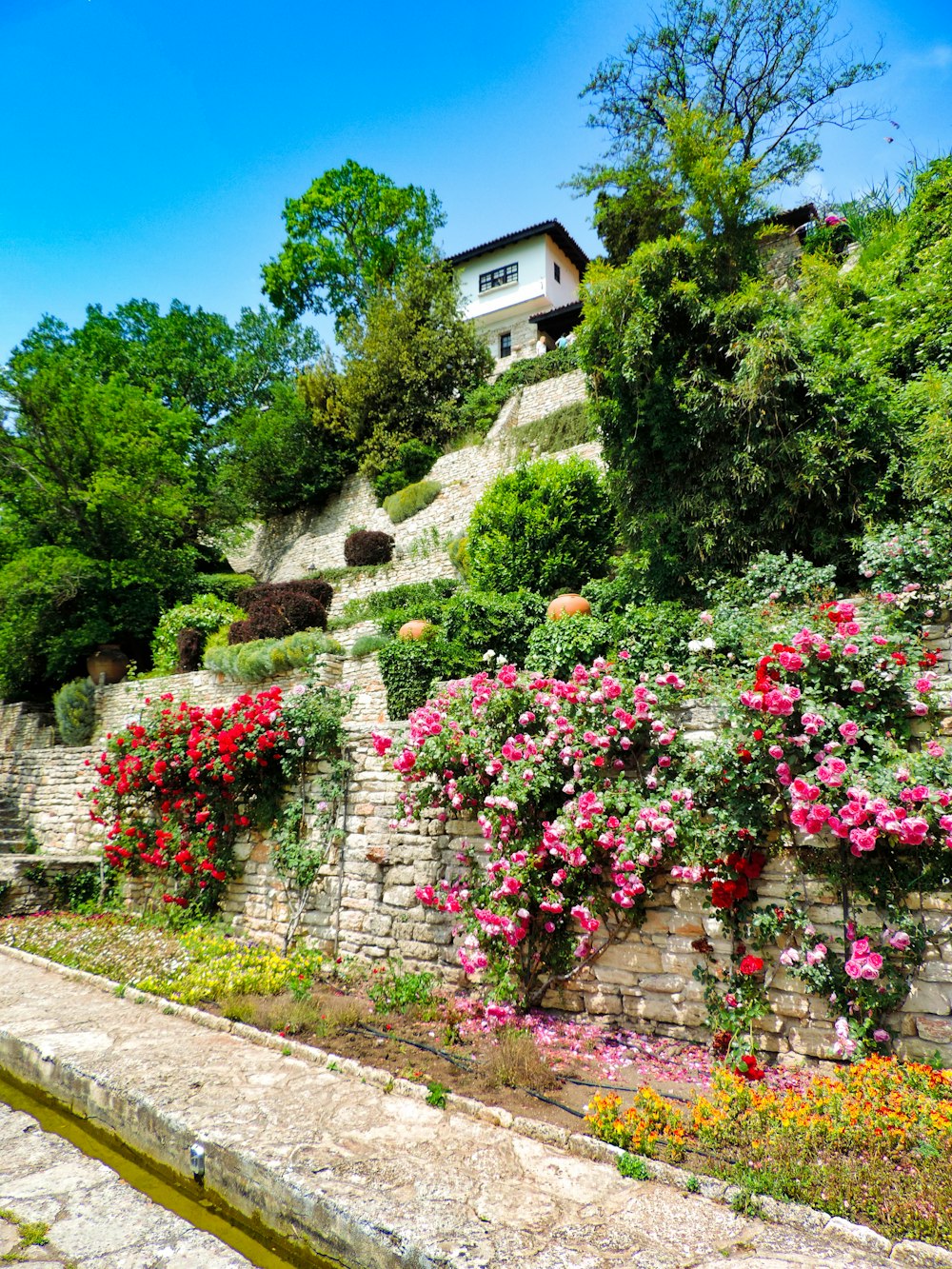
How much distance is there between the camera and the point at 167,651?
1502cm

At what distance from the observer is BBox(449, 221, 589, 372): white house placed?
86.4ft

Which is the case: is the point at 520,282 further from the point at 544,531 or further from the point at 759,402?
the point at 759,402

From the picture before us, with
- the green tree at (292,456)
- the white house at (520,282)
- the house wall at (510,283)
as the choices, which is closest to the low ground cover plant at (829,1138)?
the green tree at (292,456)

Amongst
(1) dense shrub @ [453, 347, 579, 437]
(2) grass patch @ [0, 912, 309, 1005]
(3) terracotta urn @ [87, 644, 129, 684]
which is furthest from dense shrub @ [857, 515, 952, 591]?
(3) terracotta urn @ [87, 644, 129, 684]

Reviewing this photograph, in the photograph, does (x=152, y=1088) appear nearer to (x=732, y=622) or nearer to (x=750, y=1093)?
(x=750, y=1093)

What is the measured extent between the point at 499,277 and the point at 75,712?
2290cm

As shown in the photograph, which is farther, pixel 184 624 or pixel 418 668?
pixel 184 624

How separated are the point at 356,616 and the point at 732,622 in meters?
8.96

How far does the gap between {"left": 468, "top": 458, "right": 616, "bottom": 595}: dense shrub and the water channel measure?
297 inches

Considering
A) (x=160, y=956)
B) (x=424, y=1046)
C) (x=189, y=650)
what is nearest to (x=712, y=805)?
(x=424, y=1046)

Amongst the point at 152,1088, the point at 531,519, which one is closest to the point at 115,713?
the point at 531,519

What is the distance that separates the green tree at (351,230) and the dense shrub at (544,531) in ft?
60.4

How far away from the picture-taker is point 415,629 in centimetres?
938

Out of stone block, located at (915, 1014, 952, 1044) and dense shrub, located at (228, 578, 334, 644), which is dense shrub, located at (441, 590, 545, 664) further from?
dense shrub, located at (228, 578, 334, 644)
